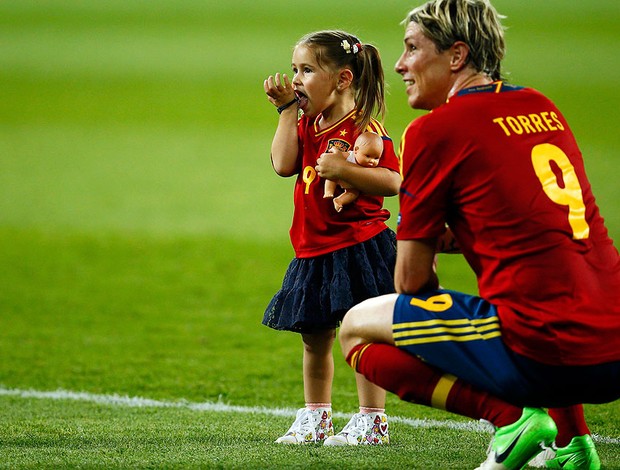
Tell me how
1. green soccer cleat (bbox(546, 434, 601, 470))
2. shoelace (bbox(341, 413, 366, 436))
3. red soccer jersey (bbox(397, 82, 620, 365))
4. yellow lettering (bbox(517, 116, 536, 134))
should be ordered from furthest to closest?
shoelace (bbox(341, 413, 366, 436)) → green soccer cleat (bbox(546, 434, 601, 470)) → yellow lettering (bbox(517, 116, 536, 134)) → red soccer jersey (bbox(397, 82, 620, 365))

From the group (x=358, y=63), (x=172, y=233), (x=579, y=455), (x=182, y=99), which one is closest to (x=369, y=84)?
(x=358, y=63)

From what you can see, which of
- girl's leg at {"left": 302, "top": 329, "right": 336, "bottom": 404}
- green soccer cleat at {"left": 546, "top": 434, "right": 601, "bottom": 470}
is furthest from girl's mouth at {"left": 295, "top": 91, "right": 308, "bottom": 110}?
green soccer cleat at {"left": 546, "top": 434, "right": 601, "bottom": 470}

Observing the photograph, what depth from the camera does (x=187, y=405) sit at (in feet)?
17.3

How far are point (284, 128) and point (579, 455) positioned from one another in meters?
1.71

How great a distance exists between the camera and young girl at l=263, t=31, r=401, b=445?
403 cm

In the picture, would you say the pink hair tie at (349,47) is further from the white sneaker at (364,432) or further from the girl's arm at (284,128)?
the white sneaker at (364,432)

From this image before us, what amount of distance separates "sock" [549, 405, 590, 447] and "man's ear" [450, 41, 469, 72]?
1189mm

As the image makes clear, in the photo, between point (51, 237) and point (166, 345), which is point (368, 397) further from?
point (51, 237)

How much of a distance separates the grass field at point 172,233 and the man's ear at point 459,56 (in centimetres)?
128

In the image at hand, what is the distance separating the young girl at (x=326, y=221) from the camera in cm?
403

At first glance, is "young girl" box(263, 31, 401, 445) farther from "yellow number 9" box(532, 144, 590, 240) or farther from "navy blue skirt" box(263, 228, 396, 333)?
"yellow number 9" box(532, 144, 590, 240)

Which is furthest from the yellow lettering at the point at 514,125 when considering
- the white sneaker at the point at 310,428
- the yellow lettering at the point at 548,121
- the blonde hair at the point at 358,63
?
the white sneaker at the point at 310,428

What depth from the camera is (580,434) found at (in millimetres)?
3418

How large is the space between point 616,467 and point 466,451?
57 centimetres
